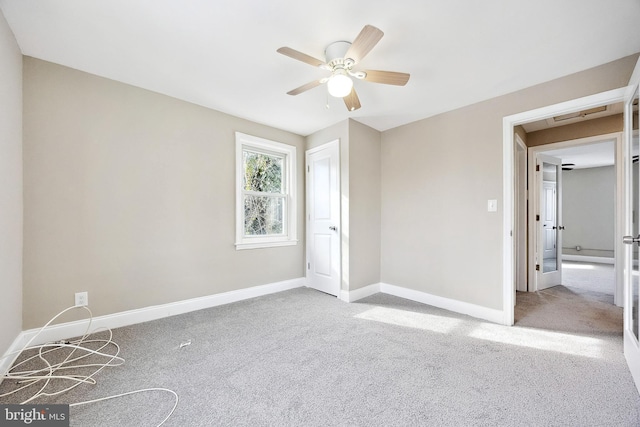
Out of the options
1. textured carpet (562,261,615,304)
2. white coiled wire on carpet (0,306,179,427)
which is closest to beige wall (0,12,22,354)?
white coiled wire on carpet (0,306,179,427)

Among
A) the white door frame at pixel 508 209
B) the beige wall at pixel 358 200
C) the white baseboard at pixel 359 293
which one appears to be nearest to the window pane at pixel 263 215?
the beige wall at pixel 358 200

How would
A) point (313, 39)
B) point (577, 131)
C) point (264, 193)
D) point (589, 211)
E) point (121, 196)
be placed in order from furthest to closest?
point (589, 211), point (264, 193), point (577, 131), point (121, 196), point (313, 39)

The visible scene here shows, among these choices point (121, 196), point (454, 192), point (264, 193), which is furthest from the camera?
point (264, 193)

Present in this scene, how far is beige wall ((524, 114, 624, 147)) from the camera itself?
132 inches

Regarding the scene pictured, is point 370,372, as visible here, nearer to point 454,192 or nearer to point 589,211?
point 454,192

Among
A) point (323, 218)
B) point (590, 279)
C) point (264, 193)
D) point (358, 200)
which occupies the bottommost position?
point (590, 279)

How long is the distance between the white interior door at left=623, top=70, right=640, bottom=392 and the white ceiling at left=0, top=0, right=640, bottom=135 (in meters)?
0.54

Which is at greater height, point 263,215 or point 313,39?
point 313,39

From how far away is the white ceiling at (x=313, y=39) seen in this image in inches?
65.2

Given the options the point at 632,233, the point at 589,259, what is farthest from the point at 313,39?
the point at 589,259

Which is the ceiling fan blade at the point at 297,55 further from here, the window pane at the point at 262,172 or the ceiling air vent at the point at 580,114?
the ceiling air vent at the point at 580,114

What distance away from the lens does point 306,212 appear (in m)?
4.07

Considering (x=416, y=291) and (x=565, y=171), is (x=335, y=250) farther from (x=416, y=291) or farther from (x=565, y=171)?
(x=565, y=171)

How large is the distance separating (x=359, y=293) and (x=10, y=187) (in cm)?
339
